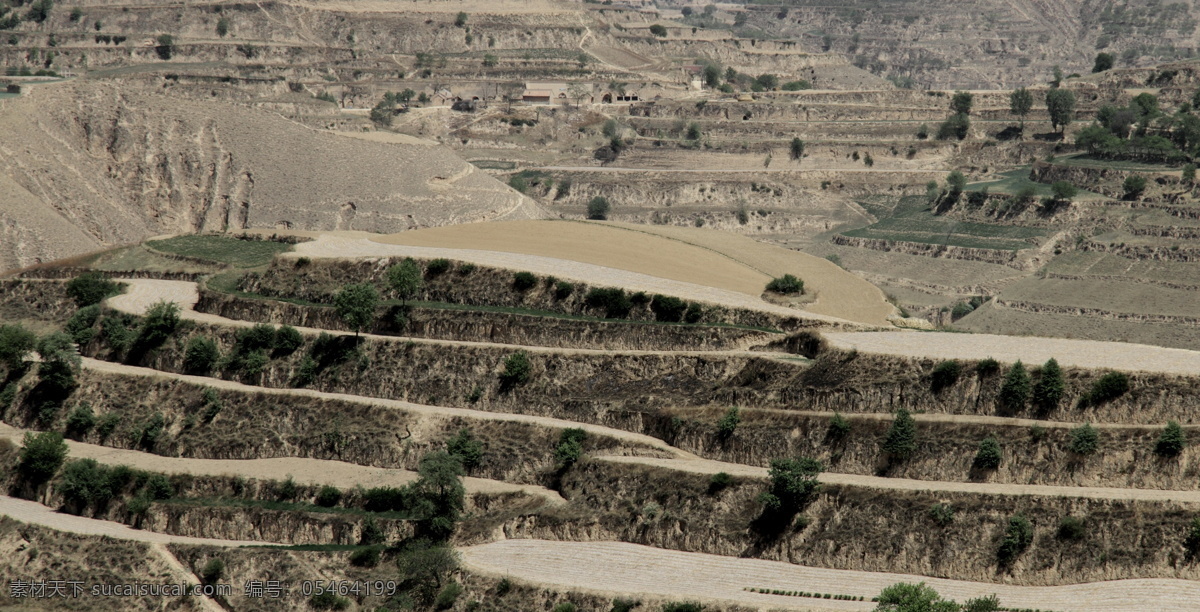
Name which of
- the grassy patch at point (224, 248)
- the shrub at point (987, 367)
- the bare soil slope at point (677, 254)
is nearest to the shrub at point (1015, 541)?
the shrub at point (987, 367)

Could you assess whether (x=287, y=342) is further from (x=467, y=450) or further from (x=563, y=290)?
(x=467, y=450)

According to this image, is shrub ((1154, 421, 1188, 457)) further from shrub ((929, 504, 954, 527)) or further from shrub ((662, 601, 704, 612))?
shrub ((662, 601, 704, 612))

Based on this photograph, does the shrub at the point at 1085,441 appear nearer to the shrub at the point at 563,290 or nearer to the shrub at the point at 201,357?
the shrub at the point at 563,290

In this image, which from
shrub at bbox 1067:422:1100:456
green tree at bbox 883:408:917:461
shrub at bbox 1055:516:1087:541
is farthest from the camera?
green tree at bbox 883:408:917:461

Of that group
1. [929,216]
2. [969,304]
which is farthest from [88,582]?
[929,216]

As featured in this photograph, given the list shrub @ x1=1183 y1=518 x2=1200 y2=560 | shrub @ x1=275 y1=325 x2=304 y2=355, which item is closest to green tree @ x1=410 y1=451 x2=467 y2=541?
shrub @ x1=275 y1=325 x2=304 y2=355

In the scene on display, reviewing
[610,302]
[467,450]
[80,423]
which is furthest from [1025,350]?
[80,423]
